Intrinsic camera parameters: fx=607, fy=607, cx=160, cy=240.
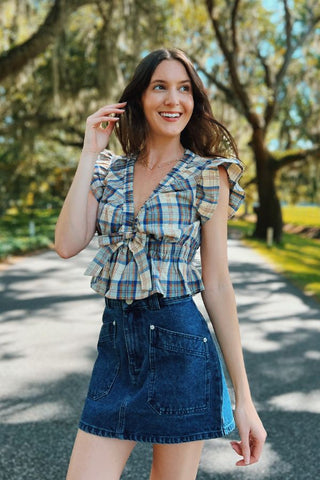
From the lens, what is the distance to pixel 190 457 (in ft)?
5.63

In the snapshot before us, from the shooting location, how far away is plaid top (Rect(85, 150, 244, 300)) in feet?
5.64

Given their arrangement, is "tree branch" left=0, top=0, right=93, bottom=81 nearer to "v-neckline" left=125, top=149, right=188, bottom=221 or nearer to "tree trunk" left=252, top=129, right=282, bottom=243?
"v-neckline" left=125, top=149, right=188, bottom=221

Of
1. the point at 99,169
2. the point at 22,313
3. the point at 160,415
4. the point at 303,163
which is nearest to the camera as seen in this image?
the point at 160,415

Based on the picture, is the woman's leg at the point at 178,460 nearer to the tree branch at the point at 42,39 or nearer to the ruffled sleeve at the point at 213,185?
the ruffled sleeve at the point at 213,185

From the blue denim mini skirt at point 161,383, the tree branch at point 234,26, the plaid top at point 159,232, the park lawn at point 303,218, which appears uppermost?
the tree branch at point 234,26

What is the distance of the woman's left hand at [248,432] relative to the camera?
68.2 inches

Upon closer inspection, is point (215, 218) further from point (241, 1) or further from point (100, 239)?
point (241, 1)

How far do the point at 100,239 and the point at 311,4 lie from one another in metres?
17.0

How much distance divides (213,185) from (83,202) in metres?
0.39

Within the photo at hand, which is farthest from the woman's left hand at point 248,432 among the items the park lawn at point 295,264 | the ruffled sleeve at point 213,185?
the park lawn at point 295,264

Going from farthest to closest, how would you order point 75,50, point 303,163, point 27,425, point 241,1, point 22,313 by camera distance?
point 303,163 < point 75,50 < point 241,1 < point 22,313 < point 27,425

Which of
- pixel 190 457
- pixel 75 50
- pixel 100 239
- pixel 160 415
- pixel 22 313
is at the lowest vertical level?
pixel 22 313

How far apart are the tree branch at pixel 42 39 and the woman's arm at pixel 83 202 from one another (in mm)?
9507

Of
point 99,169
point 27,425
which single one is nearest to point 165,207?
point 99,169
